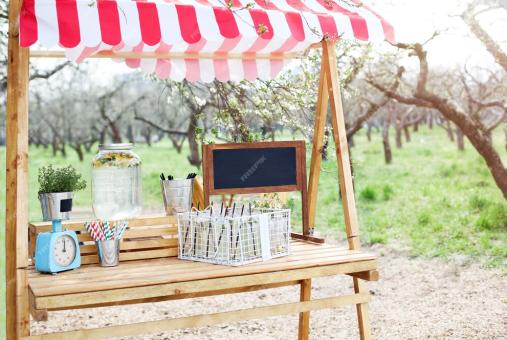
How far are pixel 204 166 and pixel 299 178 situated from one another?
58 cm

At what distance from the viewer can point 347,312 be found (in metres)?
6.11

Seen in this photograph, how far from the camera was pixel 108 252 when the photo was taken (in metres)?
3.22

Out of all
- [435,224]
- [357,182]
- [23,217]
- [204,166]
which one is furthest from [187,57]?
[357,182]

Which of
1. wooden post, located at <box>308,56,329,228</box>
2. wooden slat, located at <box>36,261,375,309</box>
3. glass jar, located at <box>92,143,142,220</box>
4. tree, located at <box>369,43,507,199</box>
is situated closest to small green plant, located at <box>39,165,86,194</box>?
glass jar, located at <box>92,143,142,220</box>

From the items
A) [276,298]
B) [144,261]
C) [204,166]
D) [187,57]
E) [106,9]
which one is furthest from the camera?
[276,298]

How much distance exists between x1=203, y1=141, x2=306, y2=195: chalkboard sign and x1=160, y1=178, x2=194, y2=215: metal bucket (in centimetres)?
14

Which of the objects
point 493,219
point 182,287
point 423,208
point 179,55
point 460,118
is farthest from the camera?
point 423,208

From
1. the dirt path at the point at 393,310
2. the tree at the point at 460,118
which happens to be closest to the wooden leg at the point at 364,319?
the dirt path at the point at 393,310

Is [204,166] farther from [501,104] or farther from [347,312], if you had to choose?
[501,104]

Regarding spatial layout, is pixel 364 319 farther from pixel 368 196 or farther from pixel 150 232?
pixel 368 196

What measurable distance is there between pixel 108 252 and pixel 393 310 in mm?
3630

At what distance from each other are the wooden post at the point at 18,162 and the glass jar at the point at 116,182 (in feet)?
1.95

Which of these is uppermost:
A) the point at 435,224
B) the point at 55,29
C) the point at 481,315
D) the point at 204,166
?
the point at 55,29

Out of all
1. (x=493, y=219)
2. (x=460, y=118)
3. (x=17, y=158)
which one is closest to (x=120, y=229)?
(x=17, y=158)
